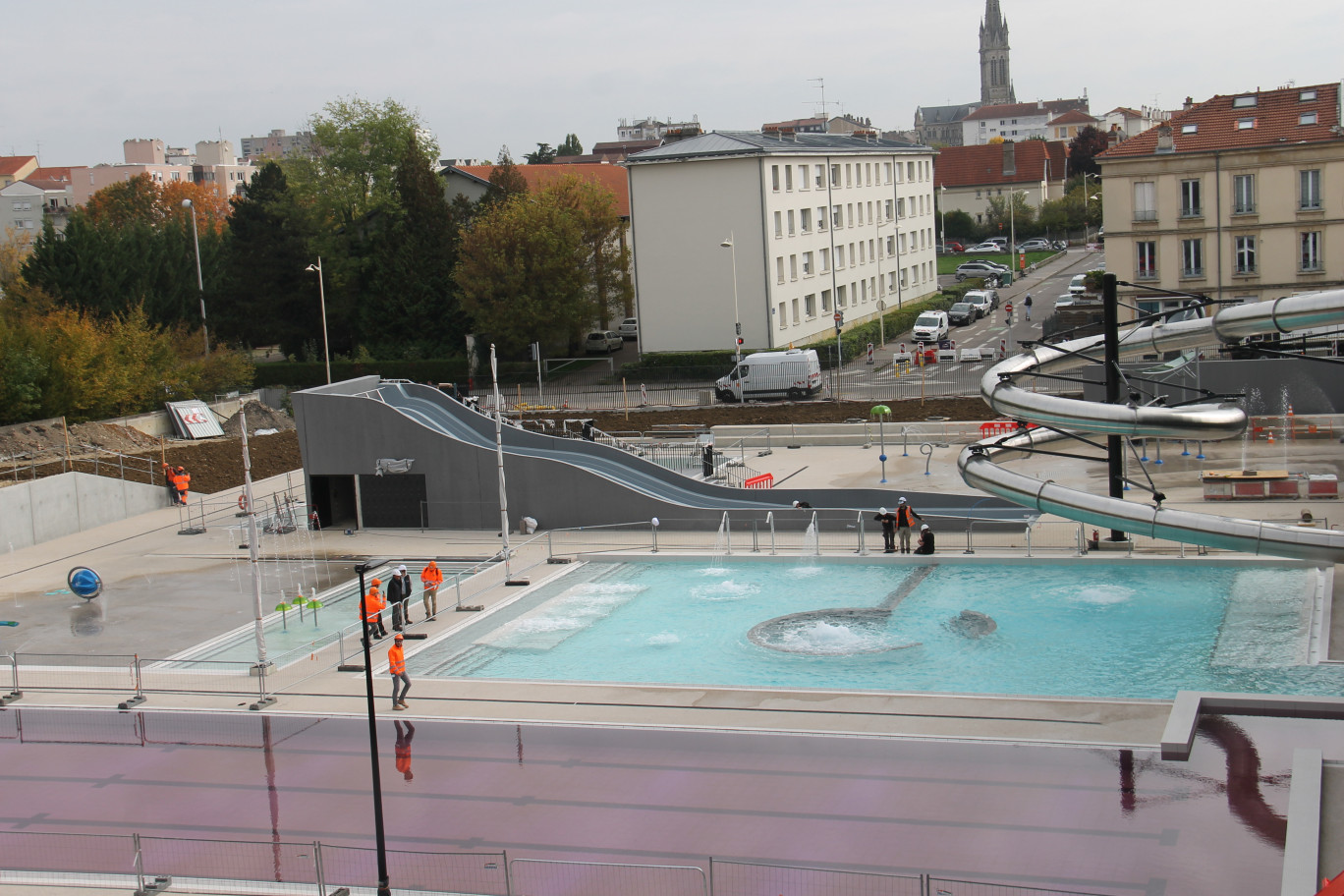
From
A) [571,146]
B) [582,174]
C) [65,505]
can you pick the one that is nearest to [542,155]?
[571,146]

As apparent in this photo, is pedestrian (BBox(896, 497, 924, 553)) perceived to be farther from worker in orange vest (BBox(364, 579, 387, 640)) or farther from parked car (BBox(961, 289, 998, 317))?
parked car (BBox(961, 289, 998, 317))

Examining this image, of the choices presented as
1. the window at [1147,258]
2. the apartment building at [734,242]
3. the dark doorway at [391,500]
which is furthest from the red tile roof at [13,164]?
the window at [1147,258]

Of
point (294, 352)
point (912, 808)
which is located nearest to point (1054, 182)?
point (294, 352)

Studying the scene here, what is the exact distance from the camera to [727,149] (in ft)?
191

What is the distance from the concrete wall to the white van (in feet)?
77.5

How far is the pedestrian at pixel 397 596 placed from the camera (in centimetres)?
2412

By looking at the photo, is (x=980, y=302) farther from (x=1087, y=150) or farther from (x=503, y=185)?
(x=1087, y=150)

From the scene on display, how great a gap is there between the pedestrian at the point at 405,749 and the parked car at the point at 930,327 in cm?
4777

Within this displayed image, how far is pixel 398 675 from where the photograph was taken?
1978cm

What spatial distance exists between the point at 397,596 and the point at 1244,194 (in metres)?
40.2

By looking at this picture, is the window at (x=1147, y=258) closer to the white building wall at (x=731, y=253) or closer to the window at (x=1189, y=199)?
the window at (x=1189, y=199)

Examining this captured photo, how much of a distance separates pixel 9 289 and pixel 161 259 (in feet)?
32.8

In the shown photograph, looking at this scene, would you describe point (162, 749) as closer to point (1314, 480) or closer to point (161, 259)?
point (1314, 480)

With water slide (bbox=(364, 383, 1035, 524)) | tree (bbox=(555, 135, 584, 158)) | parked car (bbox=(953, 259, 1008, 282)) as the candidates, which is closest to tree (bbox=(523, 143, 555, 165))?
tree (bbox=(555, 135, 584, 158))
